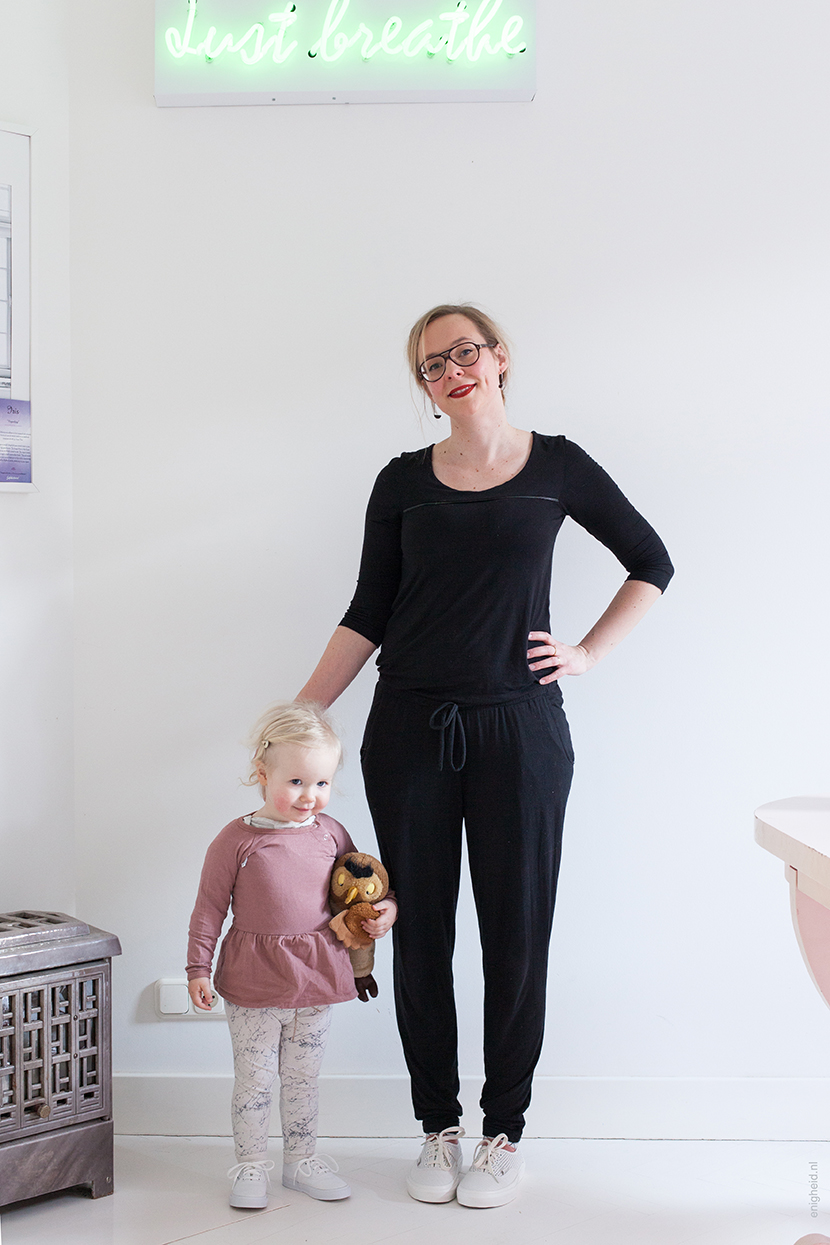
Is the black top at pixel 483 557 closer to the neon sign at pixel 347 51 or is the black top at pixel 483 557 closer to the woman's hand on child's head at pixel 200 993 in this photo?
the woman's hand on child's head at pixel 200 993

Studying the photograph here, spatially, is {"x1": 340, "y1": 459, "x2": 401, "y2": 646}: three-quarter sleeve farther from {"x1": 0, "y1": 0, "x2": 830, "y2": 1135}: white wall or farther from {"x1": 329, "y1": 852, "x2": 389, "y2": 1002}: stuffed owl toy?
{"x1": 329, "y1": 852, "x2": 389, "y2": 1002}: stuffed owl toy

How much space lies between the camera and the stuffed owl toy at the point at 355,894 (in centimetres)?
174

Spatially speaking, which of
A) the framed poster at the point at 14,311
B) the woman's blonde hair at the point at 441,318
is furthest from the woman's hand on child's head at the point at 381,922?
the framed poster at the point at 14,311

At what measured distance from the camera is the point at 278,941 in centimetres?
174

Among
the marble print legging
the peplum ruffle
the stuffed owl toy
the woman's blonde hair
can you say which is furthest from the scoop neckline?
the marble print legging

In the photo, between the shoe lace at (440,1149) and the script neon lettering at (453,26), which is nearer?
the shoe lace at (440,1149)

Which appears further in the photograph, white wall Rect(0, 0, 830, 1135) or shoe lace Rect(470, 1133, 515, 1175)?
white wall Rect(0, 0, 830, 1135)

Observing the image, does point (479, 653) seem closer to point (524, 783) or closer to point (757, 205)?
point (524, 783)

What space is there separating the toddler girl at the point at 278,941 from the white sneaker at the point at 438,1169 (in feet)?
0.41

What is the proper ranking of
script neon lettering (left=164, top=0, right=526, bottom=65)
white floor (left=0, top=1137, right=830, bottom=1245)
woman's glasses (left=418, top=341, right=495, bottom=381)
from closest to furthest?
white floor (left=0, top=1137, right=830, bottom=1245)
woman's glasses (left=418, top=341, right=495, bottom=381)
script neon lettering (left=164, top=0, right=526, bottom=65)

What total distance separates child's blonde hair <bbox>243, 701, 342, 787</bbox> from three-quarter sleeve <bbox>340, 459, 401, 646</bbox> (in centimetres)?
21

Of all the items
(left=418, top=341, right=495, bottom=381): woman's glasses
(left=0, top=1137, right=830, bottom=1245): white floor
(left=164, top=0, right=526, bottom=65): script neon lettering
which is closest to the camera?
(left=0, top=1137, right=830, bottom=1245): white floor

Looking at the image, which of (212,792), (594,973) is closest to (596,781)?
(594,973)

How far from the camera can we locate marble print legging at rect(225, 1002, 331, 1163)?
1744 millimetres
